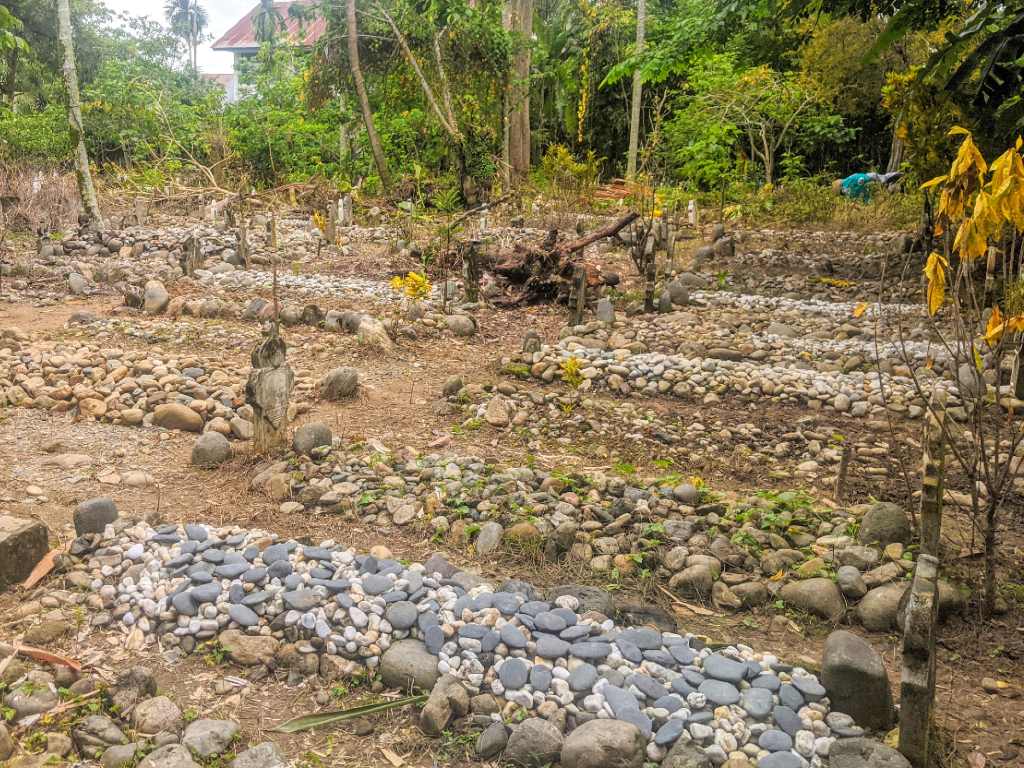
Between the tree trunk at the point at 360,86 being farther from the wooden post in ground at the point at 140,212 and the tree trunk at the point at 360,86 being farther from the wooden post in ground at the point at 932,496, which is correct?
the wooden post in ground at the point at 932,496

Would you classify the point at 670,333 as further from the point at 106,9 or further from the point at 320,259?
the point at 106,9

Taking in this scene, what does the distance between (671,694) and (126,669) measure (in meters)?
1.55

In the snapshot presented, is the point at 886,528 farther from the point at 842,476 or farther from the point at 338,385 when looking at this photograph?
the point at 338,385

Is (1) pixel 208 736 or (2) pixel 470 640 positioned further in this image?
(2) pixel 470 640

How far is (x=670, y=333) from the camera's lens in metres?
6.21

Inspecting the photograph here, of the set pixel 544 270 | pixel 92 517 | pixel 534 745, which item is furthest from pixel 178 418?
pixel 544 270

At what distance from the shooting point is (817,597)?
266cm

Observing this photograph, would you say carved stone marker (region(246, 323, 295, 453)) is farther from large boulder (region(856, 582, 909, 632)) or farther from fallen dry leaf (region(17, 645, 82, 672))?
large boulder (region(856, 582, 909, 632))

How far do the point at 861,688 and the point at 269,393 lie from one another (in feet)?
9.06

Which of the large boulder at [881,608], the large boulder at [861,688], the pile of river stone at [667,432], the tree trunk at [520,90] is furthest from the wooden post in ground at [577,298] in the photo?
the tree trunk at [520,90]

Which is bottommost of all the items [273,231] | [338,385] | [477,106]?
[338,385]

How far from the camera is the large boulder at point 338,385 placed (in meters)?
4.73

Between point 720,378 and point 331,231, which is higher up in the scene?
point 331,231

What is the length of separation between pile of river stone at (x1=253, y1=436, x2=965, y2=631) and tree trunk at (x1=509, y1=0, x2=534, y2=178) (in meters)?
11.9
